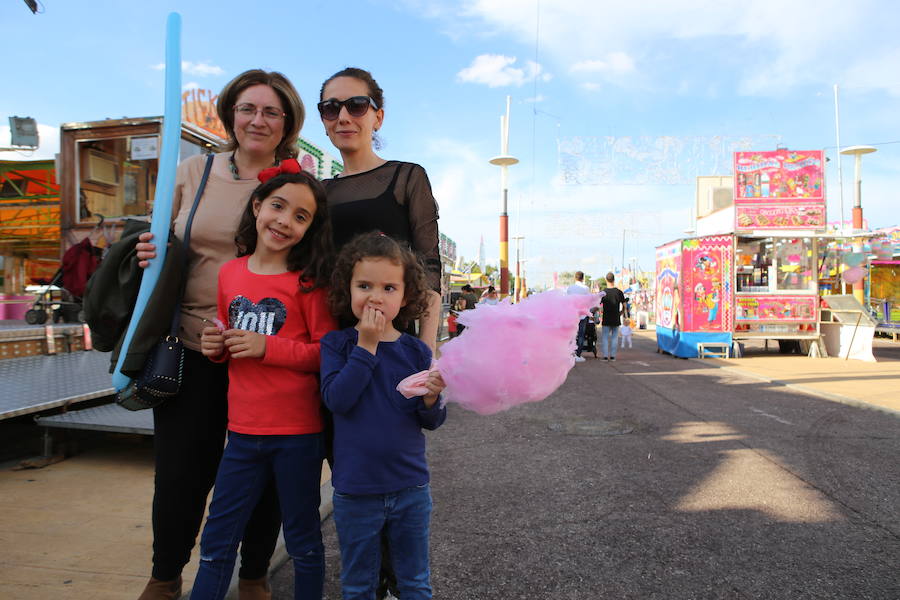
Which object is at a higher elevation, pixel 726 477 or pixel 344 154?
pixel 344 154

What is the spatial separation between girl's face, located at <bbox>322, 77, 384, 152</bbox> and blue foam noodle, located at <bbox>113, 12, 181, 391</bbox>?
1.66 ft

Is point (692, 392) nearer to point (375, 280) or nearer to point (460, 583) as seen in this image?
point (460, 583)

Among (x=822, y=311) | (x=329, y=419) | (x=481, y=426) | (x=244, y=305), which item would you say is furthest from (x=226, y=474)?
(x=822, y=311)

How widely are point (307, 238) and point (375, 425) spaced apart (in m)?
0.71

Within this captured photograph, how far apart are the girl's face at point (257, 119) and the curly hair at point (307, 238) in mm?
218

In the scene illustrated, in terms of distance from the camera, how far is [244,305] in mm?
1870

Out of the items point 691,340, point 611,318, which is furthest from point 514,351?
point 691,340

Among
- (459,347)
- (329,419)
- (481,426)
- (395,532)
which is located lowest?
(481,426)

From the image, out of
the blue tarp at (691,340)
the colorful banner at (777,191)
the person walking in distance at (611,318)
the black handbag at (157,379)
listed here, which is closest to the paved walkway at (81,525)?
the black handbag at (157,379)

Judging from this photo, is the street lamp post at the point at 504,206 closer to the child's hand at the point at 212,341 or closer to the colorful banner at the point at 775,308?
the colorful banner at the point at 775,308

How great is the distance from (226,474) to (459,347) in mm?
926

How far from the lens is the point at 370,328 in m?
1.68

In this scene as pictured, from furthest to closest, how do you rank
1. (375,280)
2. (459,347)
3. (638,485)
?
(638,485), (375,280), (459,347)

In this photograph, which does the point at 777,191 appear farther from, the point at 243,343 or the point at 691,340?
the point at 243,343
